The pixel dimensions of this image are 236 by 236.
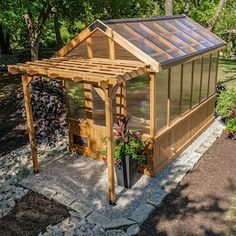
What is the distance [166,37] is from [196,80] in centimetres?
205

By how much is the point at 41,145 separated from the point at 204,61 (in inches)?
238

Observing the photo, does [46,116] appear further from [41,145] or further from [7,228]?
[7,228]

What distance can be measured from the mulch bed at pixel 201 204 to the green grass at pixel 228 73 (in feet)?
32.6

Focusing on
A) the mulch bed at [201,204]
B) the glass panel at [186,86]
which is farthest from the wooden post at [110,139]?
the glass panel at [186,86]

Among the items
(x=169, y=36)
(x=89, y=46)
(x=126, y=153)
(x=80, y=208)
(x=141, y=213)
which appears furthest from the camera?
(x=169, y=36)

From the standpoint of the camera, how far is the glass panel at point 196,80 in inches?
399

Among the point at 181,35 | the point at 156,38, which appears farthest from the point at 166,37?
the point at 181,35

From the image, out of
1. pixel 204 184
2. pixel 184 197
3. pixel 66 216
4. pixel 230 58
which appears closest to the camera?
pixel 66 216

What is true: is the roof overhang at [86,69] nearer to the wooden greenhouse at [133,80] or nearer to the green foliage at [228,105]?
the wooden greenhouse at [133,80]

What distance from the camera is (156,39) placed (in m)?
8.64

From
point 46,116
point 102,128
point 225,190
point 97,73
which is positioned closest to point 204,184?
point 225,190

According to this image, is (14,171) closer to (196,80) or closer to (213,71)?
(196,80)

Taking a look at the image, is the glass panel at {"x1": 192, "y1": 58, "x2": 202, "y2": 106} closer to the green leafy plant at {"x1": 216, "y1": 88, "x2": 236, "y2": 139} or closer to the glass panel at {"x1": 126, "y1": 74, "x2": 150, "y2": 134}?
the green leafy plant at {"x1": 216, "y1": 88, "x2": 236, "y2": 139}

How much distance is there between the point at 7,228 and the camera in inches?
275
